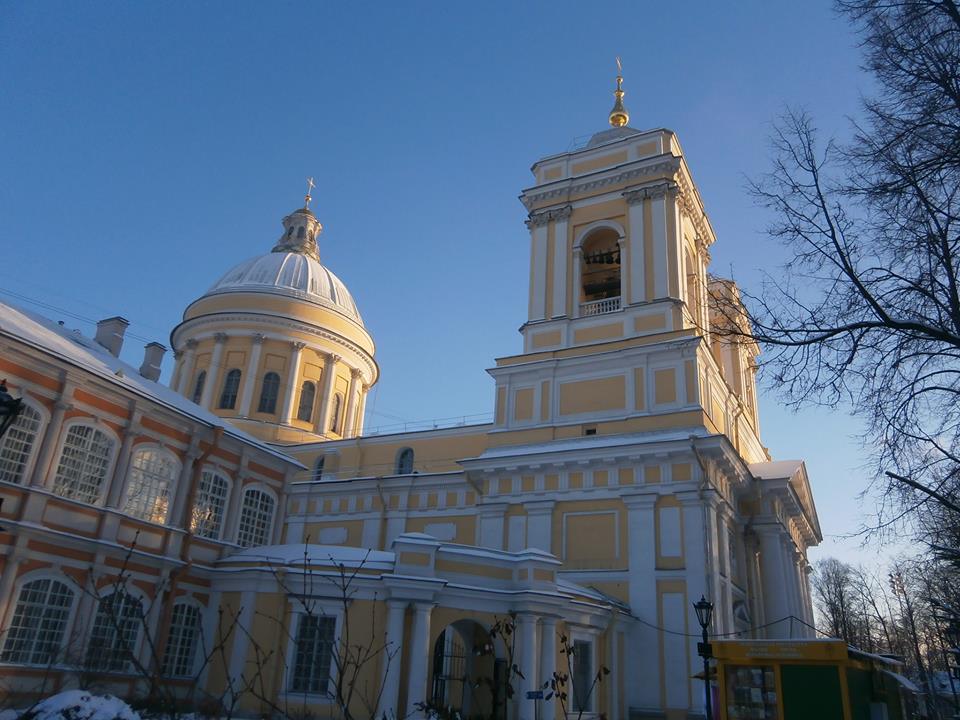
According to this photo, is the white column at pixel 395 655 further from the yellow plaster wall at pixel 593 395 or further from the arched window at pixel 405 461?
the arched window at pixel 405 461

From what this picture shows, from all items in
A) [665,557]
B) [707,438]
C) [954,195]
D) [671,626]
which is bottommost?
[671,626]

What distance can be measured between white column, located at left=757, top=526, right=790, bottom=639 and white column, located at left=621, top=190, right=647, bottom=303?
30.6ft

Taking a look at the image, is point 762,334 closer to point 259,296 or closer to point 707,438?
point 707,438

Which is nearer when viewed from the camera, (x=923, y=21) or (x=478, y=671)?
(x=923, y=21)

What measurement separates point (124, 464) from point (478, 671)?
10.3m

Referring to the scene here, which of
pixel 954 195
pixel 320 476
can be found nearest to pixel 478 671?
pixel 954 195

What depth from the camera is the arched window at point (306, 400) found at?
133ft

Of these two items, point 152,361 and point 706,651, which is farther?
point 152,361

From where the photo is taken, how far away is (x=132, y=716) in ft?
28.9

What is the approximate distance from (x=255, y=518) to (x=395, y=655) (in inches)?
350

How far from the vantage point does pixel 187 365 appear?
41.4m

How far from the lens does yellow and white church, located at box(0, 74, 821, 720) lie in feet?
57.1

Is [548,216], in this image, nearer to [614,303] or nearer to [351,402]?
[614,303]

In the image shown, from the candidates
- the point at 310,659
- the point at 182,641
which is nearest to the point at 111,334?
the point at 182,641
